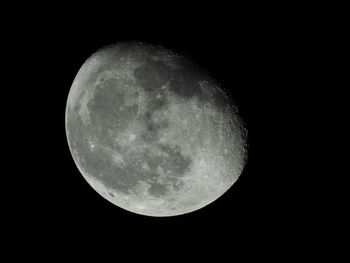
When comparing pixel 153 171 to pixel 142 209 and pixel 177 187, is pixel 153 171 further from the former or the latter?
pixel 142 209

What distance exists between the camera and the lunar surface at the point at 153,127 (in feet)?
11.0

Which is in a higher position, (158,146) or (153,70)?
(153,70)

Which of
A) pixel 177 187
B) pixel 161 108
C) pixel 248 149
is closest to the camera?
pixel 161 108

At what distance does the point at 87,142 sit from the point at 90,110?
1.17 ft

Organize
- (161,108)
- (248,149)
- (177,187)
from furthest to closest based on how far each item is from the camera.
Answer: (248,149)
(177,187)
(161,108)

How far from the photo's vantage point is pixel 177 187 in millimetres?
3615

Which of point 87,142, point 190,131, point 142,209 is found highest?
point 190,131

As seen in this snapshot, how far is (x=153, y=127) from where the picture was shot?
3338 millimetres

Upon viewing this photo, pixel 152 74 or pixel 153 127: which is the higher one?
pixel 152 74

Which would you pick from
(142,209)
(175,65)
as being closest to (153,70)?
(175,65)

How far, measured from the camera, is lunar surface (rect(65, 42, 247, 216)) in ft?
11.0

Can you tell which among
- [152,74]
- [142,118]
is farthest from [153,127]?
[152,74]

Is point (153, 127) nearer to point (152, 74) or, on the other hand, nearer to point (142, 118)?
point (142, 118)

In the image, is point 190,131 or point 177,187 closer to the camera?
point 190,131
